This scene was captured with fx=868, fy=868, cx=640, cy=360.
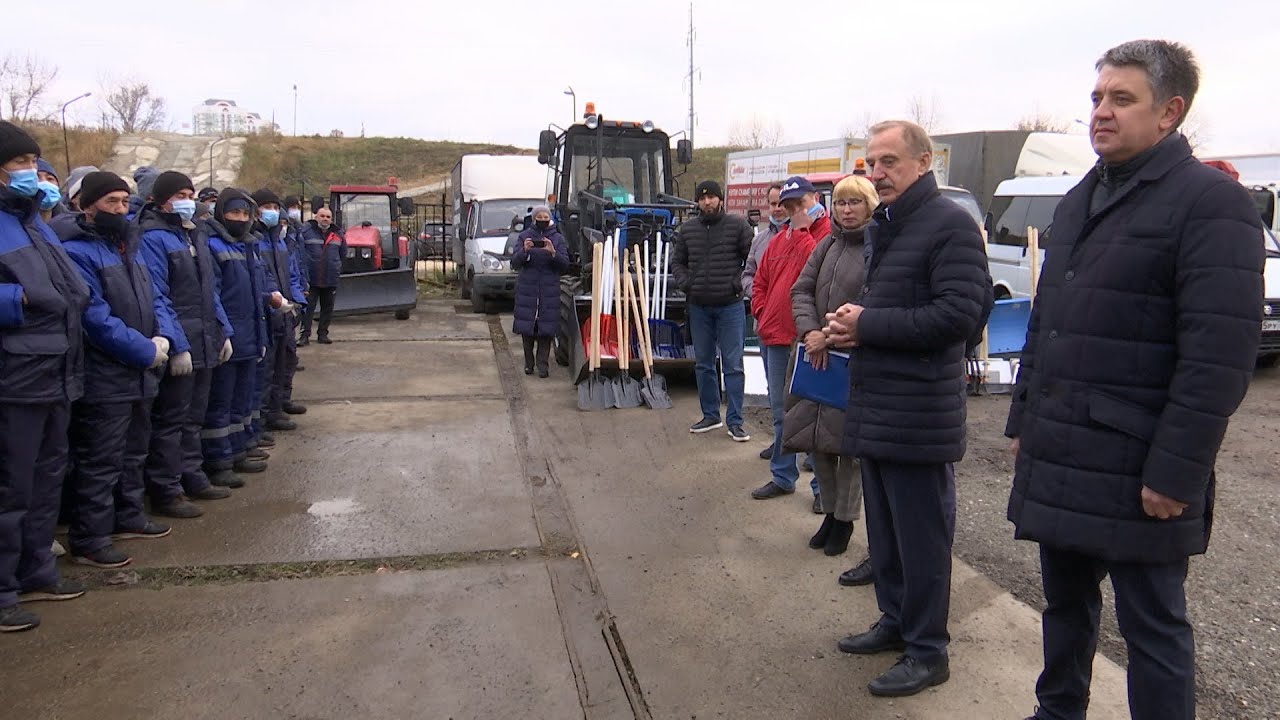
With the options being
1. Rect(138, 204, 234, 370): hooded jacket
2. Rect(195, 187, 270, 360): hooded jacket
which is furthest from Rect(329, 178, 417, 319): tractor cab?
Rect(138, 204, 234, 370): hooded jacket

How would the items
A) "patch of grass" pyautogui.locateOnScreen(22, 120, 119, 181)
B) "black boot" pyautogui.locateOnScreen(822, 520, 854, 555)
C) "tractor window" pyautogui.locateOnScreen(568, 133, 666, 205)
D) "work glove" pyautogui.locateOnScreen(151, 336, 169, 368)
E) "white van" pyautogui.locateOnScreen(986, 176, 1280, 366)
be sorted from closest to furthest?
"work glove" pyautogui.locateOnScreen(151, 336, 169, 368) < "black boot" pyautogui.locateOnScreen(822, 520, 854, 555) < "tractor window" pyautogui.locateOnScreen(568, 133, 666, 205) < "white van" pyautogui.locateOnScreen(986, 176, 1280, 366) < "patch of grass" pyautogui.locateOnScreen(22, 120, 119, 181)

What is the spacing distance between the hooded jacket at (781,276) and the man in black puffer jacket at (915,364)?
1.84m

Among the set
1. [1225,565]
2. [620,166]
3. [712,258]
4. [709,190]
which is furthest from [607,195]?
[1225,565]

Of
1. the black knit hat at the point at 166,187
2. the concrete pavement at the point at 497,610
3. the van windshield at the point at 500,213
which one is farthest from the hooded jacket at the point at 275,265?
the van windshield at the point at 500,213

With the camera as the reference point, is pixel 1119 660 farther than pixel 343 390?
No

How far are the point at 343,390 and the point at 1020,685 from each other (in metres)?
6.88

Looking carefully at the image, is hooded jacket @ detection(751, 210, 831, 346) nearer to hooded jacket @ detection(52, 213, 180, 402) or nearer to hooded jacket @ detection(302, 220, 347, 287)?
hooded jacket @ detection(52, 213, 180, 402)

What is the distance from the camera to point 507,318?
14289 millimetres

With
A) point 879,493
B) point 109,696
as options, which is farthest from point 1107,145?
point 109,696

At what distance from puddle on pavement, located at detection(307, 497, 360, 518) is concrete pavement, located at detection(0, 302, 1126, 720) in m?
0.02

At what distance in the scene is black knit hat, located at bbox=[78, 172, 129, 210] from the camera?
406 cm

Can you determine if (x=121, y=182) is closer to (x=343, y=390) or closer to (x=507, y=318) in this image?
(x=343, y=390)

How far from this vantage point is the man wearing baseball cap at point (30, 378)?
351 cm

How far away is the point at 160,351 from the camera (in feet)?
14.0
